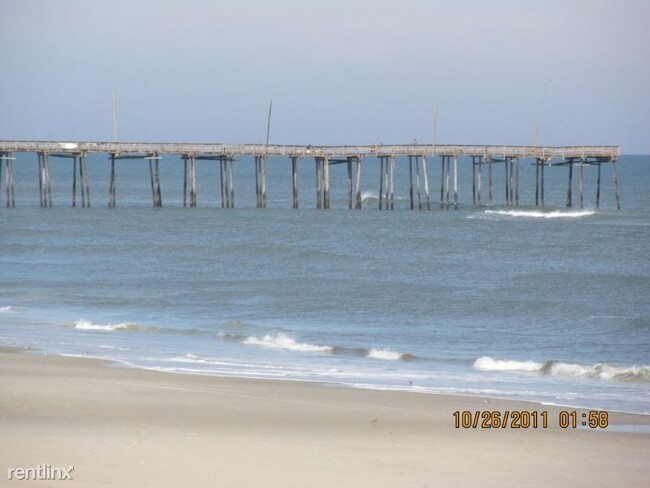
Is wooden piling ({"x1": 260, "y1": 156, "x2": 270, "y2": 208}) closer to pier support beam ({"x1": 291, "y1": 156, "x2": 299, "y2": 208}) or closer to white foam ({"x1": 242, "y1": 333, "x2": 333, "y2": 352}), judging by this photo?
pier support beam ({"x1": 291, "y1": 156, "x2": 299, "y2": 208})

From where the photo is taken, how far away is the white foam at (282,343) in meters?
17.9

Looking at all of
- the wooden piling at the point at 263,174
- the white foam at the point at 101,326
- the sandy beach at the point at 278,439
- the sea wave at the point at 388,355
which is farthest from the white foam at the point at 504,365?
the wooden piling at the point at 263,174

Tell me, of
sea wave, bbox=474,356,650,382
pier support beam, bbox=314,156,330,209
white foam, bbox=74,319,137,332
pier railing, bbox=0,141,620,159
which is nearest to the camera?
sea wave, bbox=474,356,650,382

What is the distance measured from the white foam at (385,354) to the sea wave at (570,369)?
4.43 feet

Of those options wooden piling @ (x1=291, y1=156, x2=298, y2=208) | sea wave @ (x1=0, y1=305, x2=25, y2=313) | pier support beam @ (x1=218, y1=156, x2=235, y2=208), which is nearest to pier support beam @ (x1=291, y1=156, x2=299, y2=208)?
wooden piling @ (x1=291, y1=156, x2=298, y2=208)

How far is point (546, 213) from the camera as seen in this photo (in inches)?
1959

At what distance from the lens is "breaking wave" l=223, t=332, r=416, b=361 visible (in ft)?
56.2

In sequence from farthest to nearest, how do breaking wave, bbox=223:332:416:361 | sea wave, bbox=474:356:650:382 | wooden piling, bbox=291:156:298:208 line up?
1. wooden piling, bbox=291:156:298:208
2. breaking wave, bbox=223:332:416:361
3. sea wave, bbox=474:356:650:382

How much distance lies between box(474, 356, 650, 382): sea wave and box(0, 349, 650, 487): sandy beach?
356cm

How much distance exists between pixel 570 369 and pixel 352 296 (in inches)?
381

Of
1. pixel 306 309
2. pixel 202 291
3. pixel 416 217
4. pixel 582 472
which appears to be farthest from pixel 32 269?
pixel 582 472

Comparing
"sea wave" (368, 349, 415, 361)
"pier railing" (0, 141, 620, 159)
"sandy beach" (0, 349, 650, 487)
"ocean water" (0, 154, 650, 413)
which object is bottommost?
"ocean water" (0, 154, 650, 413)

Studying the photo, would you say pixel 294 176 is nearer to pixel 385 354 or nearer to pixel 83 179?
pixel 83 179

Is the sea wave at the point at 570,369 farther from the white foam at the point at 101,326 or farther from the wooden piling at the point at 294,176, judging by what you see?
the wooden piling at the point at 294,176
